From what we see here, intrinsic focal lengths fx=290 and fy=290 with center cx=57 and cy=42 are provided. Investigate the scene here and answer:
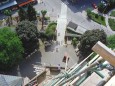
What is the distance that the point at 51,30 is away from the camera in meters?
56.6

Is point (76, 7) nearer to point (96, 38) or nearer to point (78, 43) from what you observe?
point (78, 43)

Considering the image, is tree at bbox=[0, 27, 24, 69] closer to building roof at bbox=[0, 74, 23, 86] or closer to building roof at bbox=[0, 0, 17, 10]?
building roof at bbox=[0, 74, 23, 86]

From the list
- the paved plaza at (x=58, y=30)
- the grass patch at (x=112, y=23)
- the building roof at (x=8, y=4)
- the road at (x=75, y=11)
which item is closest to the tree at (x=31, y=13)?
the paved plaza at (x=58, y=30)

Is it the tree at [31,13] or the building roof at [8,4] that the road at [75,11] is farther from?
the building roof at [8,4]

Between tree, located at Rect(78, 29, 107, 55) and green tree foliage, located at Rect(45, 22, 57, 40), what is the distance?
6779 millimetres

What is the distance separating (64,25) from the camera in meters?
59.8

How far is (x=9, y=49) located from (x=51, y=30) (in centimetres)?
1190

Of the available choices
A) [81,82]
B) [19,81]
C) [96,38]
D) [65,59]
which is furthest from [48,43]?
[81,82]

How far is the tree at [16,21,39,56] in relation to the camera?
5056 cm

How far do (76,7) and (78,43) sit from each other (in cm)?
1149

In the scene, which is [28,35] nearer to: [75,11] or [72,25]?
[72,25]

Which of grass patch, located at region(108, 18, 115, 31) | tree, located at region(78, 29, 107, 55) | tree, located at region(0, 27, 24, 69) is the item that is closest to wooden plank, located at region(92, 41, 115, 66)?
tree, located at region(0, 27, 24, 69)

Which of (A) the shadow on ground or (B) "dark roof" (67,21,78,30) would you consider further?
(B) "dark roof" (67,21,78,30)

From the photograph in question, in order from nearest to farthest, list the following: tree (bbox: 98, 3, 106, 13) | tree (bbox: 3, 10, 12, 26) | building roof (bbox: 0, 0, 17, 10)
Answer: tree (bbox: 3, 10, 12, 26) < building roof (bbox: 0, 0, 17, 10) < tree (bbox: 98, 3, 106, 13)
